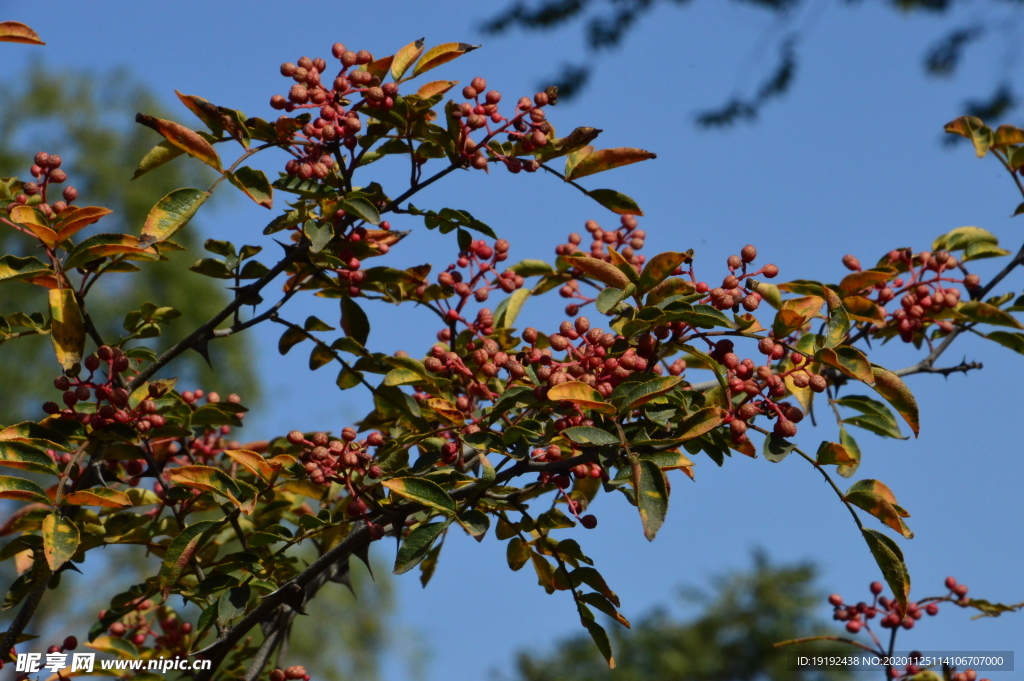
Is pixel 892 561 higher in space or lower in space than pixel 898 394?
lower

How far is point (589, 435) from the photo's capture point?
1.45 meters

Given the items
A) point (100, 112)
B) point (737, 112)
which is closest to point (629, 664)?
point (737, 112)

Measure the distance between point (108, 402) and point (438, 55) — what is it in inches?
37.5

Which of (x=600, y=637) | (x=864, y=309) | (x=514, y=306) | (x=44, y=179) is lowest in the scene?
(x=600, y=637)

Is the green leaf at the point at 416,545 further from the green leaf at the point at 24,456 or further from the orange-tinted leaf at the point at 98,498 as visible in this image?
the green leaf at the point at 24,456

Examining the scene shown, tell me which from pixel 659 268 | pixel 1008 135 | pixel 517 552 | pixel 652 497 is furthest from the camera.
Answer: pixel 1008 135

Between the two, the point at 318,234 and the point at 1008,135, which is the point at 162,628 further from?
the point at 1008,135

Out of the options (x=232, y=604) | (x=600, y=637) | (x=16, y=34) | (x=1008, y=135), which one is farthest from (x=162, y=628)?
(x=1008, y=135)

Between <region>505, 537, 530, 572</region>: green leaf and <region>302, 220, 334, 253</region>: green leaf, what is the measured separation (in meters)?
0.68

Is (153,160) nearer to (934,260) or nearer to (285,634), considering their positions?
(285,634)

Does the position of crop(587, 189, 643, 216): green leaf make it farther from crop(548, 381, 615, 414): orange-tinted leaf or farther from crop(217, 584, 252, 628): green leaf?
crop(217, 584, 252, 628): green leaf

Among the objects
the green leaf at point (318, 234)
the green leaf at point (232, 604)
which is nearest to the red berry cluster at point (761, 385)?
the green leaf at point (318, 234)

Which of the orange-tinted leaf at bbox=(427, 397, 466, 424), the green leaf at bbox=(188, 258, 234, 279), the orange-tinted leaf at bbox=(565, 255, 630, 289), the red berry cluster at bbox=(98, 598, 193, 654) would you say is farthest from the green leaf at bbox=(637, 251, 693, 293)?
the red berry cluster at bbox=(98, 598, 193, 654)

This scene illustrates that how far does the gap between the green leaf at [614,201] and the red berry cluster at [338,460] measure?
70 cm
